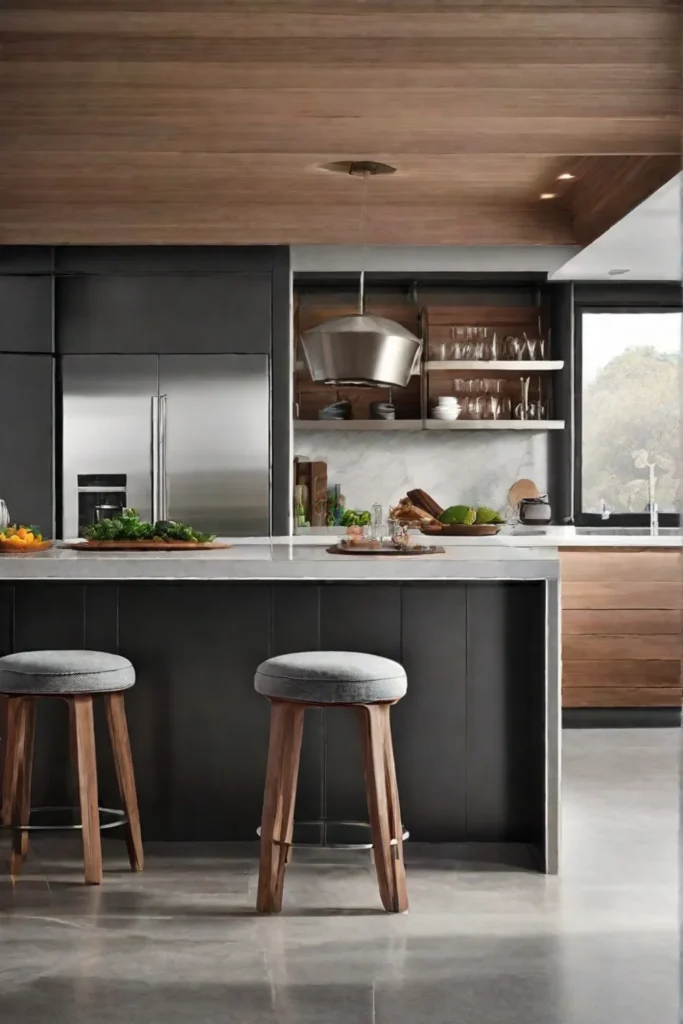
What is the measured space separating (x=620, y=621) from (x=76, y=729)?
3254 mm

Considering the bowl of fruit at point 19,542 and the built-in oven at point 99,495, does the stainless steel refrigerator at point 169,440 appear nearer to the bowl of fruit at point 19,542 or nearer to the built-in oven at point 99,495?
the built-in oven at point 99,495

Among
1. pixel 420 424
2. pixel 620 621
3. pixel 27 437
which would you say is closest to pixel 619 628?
pixel 620 621

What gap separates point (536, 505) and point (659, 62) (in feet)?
11.0

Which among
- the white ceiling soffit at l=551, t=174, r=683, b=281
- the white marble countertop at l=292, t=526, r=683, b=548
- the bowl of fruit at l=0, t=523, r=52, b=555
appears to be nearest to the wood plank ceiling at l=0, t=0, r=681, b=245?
the white ceiling soffit at l=551, t=174, r=683, b=281

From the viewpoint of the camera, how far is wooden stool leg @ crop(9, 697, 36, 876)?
3314 millimetres

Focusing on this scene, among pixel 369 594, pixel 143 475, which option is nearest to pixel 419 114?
pixel 369 594

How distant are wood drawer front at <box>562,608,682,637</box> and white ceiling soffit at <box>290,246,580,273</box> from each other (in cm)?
194

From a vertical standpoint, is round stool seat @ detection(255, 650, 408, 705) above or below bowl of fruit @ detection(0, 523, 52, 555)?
below

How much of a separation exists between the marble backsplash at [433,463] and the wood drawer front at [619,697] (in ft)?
4.80

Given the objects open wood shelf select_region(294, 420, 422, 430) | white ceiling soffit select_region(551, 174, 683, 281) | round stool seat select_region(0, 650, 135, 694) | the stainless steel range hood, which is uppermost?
white ceiling soffit select_region(551, 174, 683, 281)

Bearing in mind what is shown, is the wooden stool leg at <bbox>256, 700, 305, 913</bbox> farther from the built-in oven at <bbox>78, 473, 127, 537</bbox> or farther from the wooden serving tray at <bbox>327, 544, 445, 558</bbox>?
the built-in oven at <bbox>78, 473, 127, 537</bbox>

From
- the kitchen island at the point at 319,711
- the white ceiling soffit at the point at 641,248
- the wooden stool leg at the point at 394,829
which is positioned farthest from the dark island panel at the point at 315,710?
the white ceiling soffit at the point at 641,248

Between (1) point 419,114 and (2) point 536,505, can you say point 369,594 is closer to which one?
(1) point 419,114

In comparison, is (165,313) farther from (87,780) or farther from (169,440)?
(87,780)
